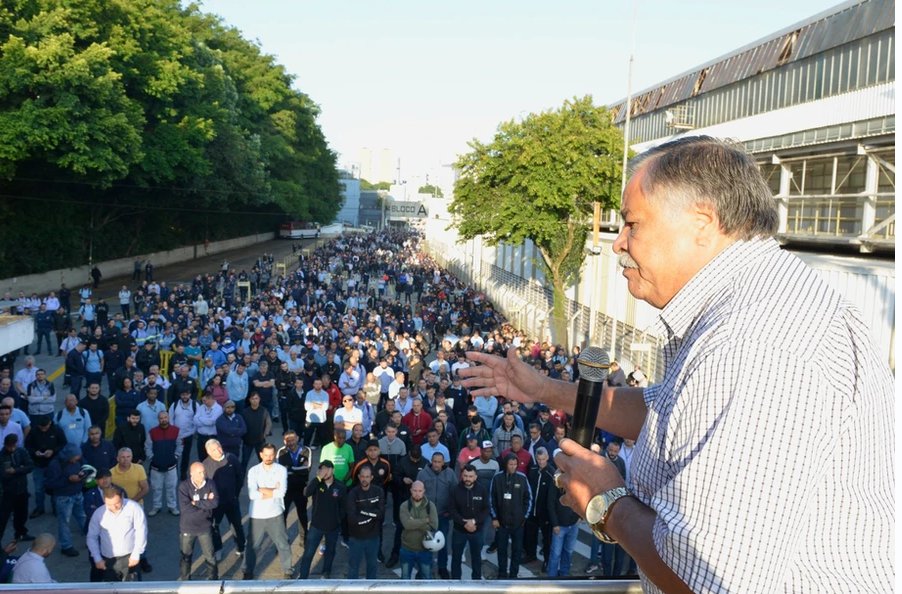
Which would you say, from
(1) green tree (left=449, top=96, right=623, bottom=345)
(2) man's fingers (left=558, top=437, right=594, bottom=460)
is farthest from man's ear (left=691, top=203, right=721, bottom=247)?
(1) green tree (left=449, top=96, right=623, bottom=345)

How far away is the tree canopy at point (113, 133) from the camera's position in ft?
93.8

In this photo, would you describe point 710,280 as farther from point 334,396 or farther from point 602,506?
point 334,396

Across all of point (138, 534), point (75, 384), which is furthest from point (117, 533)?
point (75, 384)

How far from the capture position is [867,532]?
1215 mm

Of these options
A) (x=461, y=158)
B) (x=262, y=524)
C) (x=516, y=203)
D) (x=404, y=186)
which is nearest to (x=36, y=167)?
(x=461, y=158)

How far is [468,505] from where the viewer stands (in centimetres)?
861

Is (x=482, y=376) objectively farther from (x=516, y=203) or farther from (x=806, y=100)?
A: (x=806, y=100)

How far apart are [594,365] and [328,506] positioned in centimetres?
689

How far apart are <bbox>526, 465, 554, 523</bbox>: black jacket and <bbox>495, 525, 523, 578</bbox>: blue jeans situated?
330 millimetres

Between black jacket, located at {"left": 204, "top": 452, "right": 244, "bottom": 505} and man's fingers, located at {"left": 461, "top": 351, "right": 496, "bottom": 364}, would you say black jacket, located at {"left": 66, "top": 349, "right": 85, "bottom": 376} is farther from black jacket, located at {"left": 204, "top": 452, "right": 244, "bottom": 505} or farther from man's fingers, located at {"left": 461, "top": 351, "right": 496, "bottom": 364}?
man's fingers, located at {"left": 461, "top": 351, "right": 496, "bottom": 364}

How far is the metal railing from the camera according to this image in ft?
7.48

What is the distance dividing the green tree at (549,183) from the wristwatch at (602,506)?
2327 cm

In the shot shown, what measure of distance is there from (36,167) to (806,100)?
30286 millimetres

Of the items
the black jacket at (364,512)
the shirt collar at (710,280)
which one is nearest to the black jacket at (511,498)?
the black jacket at (364,512)
